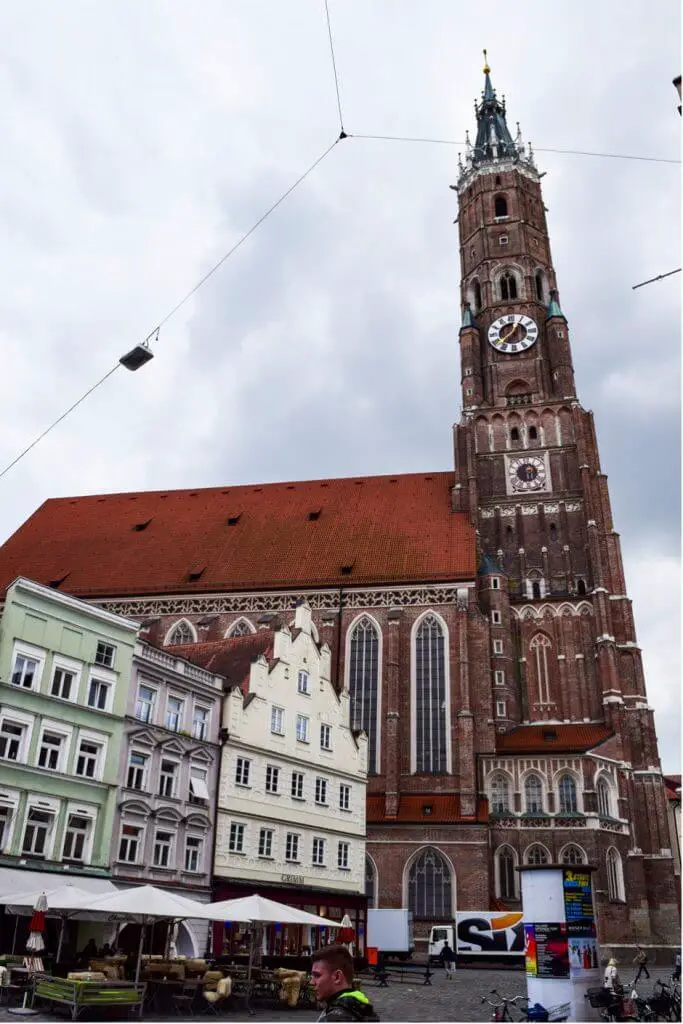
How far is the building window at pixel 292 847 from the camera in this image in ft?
99.0

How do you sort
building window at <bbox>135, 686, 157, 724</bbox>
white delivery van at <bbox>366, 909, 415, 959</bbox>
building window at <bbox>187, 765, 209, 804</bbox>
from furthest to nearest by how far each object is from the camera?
white delivery van at <bbox>366, 909, 415, 959</bbox>
building window at <bbox>187, 765, 209, 804</bbox>
building window at <bbox>135, 686, 157, 724</bbox>

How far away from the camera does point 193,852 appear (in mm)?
27000

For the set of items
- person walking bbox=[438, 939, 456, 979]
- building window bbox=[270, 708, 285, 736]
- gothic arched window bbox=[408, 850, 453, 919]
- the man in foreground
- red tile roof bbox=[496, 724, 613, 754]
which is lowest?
person walking bbox=[438, 939, 456, 979]

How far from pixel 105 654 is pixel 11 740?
3842 millimetres

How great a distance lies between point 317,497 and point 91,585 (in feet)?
50.3

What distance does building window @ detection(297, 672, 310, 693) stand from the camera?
3299 cm

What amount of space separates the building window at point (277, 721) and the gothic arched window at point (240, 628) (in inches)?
582

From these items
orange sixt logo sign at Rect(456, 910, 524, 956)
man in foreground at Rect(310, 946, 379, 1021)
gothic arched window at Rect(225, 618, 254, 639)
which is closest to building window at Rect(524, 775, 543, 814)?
orange sixt logo sign at Rect(456, 910, 524, 956)

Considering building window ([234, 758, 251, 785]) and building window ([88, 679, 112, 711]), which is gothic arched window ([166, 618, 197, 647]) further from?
building window ([88, 679, 112, 711])

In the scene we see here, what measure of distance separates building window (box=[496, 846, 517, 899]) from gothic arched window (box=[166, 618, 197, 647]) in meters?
19.3

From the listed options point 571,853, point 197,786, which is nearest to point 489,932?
point 571,853

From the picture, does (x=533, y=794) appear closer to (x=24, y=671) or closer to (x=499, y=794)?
(x=499, y=794)

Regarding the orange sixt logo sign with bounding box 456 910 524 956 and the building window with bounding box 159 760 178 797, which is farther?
the orange sixt logo sign with bounding box 456 910 524 956

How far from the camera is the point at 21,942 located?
21562 millimetres
